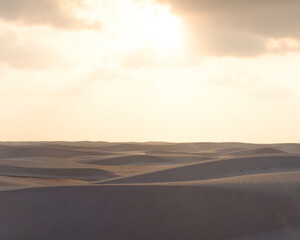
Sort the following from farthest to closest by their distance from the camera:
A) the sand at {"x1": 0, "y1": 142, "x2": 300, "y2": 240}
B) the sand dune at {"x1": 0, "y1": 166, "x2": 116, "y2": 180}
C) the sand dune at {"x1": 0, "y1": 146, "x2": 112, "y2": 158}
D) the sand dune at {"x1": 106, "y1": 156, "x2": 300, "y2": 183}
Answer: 1. the sand dune at {"x1": 0, "y1": 146, "x2": 112, "y2": 158}
2. the sand dune at {"x1": 0, "y1": 166, "x2": 116, "y2": 180}
3. the sand dune at {"x1": 106, "y1": 156, "x2": 300, "y2": 183}
4. the sand at {"x1": 0, "y1": 142, "x2": 300, "y2": 240}

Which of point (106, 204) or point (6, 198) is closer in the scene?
point (106, 204)

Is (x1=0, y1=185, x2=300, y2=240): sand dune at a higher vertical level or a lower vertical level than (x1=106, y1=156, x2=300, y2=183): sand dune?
lower

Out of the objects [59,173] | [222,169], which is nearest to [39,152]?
[59,173]

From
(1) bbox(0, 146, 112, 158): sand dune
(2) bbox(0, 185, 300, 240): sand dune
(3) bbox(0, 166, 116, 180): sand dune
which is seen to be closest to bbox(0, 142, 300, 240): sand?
(2) bbox(0, 185, 300, 240): sand dune

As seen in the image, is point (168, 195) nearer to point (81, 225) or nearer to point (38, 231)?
point (81, 225)

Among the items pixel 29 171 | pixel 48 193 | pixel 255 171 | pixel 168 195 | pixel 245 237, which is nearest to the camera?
pixel 245 237

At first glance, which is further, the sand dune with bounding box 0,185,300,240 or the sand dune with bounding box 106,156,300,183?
Result: the sand dune with bounding box 106,156,300,183

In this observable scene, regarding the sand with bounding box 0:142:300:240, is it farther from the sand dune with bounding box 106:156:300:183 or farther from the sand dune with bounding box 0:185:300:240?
the sand dune with bounding box 106:156:300:183

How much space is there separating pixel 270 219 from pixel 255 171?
18.3ft

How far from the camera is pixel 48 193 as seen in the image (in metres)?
7.07

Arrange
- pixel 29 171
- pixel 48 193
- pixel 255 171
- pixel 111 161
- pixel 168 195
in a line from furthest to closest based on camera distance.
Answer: pixel 111 161 → pixel 29 171 → pixel 255 171 → pixel 48 193 → pixel 168 195

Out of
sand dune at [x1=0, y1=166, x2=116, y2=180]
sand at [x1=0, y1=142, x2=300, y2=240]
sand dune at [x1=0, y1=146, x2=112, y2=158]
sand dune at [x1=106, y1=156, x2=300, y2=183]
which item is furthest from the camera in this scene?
Result: sand dune at [x1=0, y1=146, x2=112, y2=158]

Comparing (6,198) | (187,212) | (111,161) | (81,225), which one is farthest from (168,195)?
(111,161)

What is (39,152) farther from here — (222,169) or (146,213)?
(146,213)
